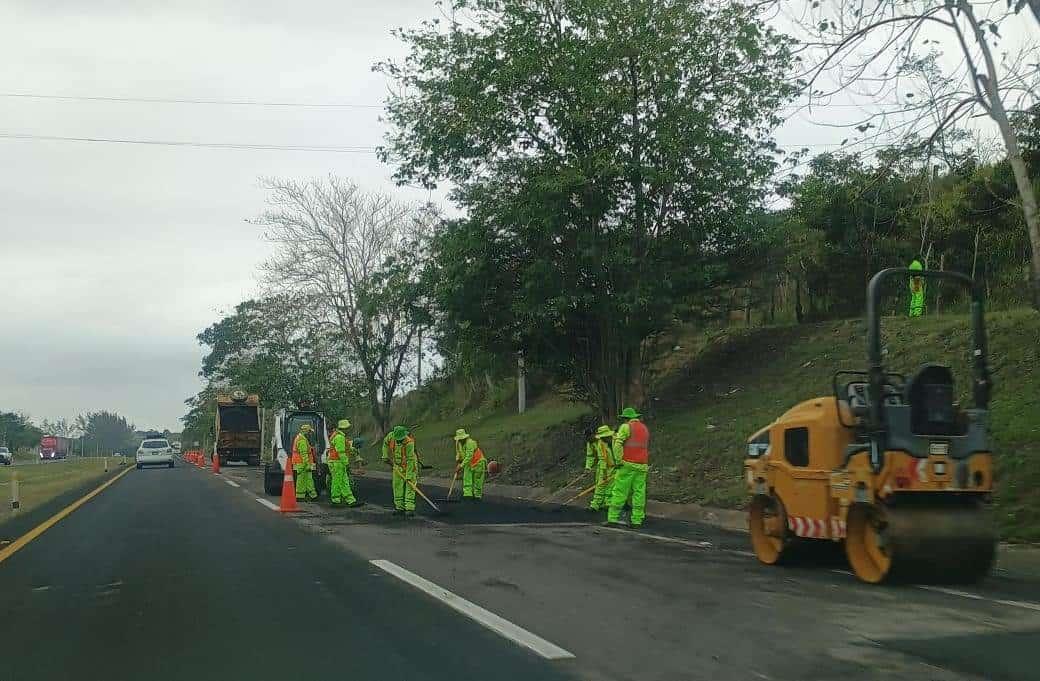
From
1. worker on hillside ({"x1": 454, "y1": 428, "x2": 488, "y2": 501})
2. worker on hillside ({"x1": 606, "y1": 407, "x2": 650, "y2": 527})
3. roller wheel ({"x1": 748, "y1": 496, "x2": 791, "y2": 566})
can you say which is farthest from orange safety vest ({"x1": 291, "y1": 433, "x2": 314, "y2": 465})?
roller wheel ({"x1": 748, "y1": 496, "x2": 791, "y2": 566})

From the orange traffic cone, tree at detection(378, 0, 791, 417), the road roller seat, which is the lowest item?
the orange traffic cone

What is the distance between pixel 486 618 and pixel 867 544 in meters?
4.02

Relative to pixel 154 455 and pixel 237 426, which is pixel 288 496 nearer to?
pixel 237 426

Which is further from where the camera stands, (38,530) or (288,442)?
(288,442)

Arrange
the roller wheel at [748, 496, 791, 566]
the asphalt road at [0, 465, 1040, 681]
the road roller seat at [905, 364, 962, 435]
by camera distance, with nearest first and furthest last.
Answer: the asphalt road at [0, 465, 1040, 681], the road roller seat at [905, 364, 962, 435], the roller wheel at [748, 496, 791, 566]

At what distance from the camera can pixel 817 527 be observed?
35.1ft

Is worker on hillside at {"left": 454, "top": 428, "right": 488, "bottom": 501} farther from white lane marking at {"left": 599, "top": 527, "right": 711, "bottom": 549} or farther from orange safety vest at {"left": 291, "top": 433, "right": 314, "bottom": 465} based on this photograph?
white lane marking at {"left": 599, "top": 527, "right": 711, "bottom": 549}

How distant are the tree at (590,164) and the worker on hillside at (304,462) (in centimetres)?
667

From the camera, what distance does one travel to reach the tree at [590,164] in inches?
975

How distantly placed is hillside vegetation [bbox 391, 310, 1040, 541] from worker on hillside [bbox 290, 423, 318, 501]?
20.3 feet

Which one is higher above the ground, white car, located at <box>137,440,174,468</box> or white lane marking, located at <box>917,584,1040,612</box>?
white car, located at <box>137,440,174,468</box>

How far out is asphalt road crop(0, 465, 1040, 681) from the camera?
6.67 m

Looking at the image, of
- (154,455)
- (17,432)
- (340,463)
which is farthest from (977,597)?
(17,432)

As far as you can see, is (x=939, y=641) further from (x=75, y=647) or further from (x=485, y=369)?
(x=485, y=369)
